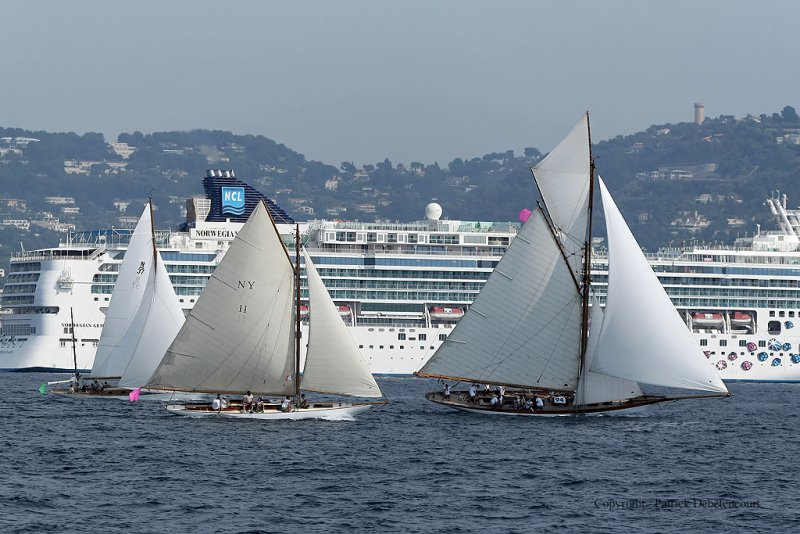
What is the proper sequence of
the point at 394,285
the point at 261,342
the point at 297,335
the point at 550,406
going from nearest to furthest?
the point at 297,335 < the point at 261,342 < the point at 550,406 < the point at 394,285

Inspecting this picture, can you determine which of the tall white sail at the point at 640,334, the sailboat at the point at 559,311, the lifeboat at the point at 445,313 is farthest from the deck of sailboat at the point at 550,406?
the lifeboat at the point at 445,313

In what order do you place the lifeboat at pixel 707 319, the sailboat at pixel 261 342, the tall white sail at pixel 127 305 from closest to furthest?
the sailboat at pixel 261 342 → the tall white sail at pixel 127 305 → the lifeboat at pixel 707 319

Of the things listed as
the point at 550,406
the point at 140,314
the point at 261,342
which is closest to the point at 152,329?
the point at 140,314

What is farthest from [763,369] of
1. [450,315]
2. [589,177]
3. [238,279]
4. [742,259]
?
[238,279]

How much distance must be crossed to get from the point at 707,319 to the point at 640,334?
174ft

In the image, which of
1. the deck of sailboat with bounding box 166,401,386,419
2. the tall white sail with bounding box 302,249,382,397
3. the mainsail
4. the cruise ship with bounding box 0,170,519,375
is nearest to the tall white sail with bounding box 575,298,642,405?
the deck of sailboat with bounding box 166,401,386,419

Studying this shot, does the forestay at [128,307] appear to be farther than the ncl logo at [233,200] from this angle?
No

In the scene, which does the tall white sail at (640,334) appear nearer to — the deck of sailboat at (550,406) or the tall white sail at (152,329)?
the deck of sailboat at (550,406)

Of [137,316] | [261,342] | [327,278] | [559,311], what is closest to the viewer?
[261,342]

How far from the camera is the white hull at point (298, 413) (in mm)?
62719

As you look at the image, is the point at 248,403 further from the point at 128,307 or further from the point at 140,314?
the point at 128,307

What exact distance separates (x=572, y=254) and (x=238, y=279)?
13.7 m

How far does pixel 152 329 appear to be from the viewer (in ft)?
247

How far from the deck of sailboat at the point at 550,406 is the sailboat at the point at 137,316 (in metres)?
13.7
